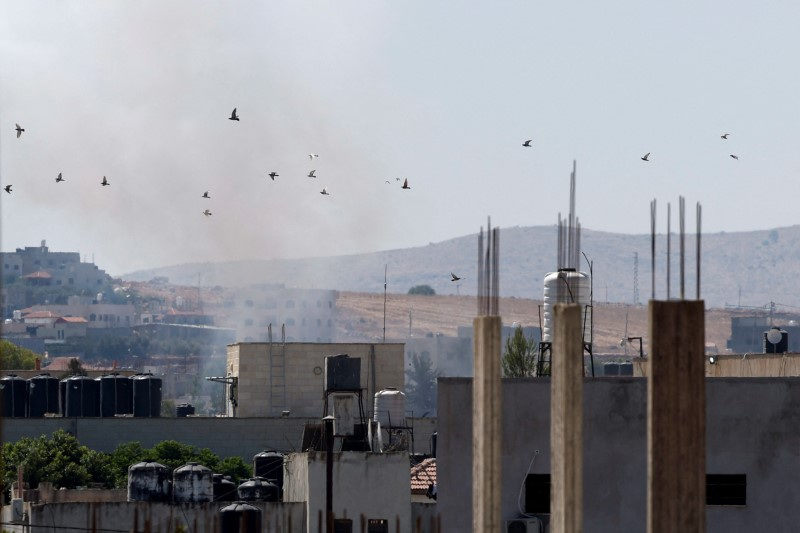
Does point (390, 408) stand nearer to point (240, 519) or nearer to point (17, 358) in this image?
point (240, 519)

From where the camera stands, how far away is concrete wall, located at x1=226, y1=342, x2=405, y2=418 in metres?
81.9

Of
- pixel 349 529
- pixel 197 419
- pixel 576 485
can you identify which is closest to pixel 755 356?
pixel 349 529

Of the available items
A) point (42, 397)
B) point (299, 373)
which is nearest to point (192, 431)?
point (299, 373)

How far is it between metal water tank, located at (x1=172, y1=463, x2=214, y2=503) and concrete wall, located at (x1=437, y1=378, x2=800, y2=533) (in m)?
14.4

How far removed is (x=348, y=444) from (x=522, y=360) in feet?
64.2

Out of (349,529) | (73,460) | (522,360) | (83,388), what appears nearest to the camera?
(349,529)

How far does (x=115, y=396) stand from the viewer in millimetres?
86312

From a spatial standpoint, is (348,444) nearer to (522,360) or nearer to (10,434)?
(522,360)

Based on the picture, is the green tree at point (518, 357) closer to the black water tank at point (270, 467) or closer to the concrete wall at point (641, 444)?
the black water tank at point (270, 467)

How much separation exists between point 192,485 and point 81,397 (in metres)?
41.6

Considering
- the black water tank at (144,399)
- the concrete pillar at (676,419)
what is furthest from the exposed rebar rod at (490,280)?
the black water tank at (144,399)

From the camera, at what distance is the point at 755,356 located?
138ft

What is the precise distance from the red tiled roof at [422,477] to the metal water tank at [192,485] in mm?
5803

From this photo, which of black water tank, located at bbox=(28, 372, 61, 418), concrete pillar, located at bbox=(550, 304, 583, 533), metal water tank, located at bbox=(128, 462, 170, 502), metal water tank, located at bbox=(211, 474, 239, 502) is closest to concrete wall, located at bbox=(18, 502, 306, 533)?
metal water tank, located at bbox=(128, 462, 170, 502)
